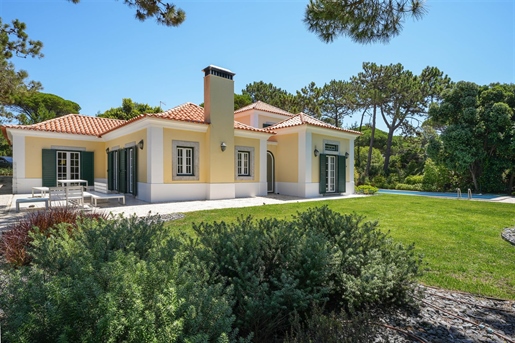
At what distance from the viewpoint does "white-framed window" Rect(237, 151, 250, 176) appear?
1521 cm

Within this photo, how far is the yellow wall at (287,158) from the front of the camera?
16203 millimetres

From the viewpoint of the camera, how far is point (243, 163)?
15.4 metres

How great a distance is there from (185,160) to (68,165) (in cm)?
833

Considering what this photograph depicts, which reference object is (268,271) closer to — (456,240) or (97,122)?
(456,240)

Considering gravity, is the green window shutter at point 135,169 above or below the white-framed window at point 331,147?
below

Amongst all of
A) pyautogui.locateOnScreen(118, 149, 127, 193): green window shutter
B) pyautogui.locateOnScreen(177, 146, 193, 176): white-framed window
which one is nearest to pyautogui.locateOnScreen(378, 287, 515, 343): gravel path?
pyautogui.locateOnScreen(177, 146, 193, 176): white-framed window

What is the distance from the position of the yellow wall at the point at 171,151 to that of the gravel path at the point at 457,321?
1126 centimetres

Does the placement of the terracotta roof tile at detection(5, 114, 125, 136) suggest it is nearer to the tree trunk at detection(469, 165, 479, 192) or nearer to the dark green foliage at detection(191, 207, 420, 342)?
the dark green foliage at detection(191, 207, 420, 342)

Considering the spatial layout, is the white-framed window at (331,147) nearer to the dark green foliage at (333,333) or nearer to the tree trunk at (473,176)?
the tree trunk at (473,176)

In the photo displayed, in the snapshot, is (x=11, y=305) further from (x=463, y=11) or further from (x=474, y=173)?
(x=474, y=173)

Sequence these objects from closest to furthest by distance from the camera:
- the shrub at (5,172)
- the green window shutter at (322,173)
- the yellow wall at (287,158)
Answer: the yellow wall at (287,158), the green window shutter at (322,173), the shrub at (5,172)

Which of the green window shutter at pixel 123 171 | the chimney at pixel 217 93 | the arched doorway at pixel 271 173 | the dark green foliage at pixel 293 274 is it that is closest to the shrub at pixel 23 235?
the dark green foliage at pixel 293 274

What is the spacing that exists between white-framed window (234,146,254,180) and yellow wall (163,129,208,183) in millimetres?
1838

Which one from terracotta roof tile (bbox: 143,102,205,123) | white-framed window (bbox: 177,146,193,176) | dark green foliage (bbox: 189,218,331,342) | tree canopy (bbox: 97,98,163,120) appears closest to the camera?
dark green foliage (bbox: 189,218,331,342)
